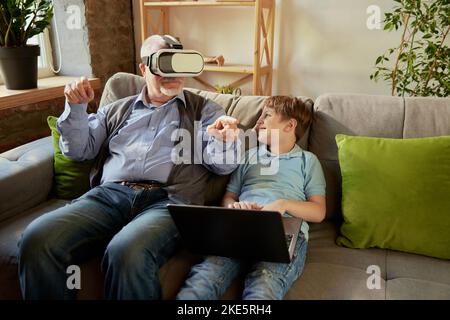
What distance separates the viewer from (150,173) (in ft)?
4.52

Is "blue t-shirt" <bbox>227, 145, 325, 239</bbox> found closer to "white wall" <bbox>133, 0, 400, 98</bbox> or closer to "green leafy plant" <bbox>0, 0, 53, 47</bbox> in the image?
"green leafy plant" <bbox>0, 0, 53, 47</bbox>

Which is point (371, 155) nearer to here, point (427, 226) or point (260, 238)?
point (427, 226)

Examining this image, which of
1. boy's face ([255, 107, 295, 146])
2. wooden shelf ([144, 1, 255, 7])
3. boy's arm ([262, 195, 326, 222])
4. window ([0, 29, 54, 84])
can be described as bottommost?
boy's arm ([262, 195, 326, 222])

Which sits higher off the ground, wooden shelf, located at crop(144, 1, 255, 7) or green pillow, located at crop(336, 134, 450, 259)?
wooden shelf, located at crop(144, 1, 255, 7)

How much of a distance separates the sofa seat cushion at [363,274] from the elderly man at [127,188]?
0.41m

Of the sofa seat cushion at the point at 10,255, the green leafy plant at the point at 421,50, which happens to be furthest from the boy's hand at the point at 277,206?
the green leafy plant at the point at 421,50

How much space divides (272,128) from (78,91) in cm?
66

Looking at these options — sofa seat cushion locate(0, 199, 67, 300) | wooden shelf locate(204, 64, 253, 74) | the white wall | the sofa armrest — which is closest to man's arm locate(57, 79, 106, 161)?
the sofa armrest

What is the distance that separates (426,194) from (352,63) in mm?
1446

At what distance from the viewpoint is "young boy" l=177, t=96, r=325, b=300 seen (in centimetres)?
109

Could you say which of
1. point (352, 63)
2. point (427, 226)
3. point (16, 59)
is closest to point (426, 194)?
point (427, 226)

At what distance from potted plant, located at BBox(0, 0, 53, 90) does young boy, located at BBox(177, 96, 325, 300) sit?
3.85ft

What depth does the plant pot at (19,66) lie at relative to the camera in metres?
1.88

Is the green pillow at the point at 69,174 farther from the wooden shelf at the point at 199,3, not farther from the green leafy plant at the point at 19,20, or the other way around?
the wooden shelf at the point at 199,3
